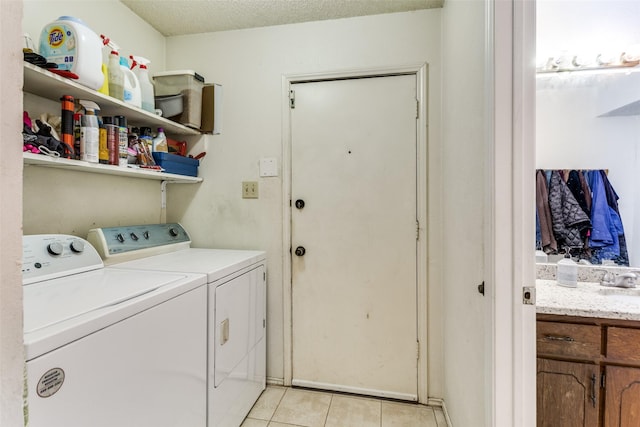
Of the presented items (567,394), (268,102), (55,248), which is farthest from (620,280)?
(55,248)

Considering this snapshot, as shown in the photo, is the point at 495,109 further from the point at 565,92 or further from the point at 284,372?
the point at 284,372

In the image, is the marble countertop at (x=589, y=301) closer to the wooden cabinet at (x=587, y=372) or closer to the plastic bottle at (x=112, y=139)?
the wooden cabinet at (x=587, y=372)

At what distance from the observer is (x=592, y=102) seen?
1.63 meters

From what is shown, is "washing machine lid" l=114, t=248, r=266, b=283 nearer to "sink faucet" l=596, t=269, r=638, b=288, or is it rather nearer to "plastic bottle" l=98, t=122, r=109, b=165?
"plastic bottle" l=98, t=122, r=109, b=165

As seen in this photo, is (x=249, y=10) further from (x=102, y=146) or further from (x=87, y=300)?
(x=87, y=300)

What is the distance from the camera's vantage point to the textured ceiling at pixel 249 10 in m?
1.75

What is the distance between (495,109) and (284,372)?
1.91 m

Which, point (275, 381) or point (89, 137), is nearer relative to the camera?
point (89, 137)

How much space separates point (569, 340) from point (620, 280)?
1.92 ft

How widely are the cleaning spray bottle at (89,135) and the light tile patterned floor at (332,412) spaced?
1.57m

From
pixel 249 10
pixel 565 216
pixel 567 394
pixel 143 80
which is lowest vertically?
pixel 567 394

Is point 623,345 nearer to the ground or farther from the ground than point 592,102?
nearer to the ground

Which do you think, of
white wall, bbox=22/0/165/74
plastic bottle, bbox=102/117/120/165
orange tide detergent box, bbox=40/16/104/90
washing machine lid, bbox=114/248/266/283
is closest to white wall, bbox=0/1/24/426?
washing machine lid, bbox=114/248/266/283

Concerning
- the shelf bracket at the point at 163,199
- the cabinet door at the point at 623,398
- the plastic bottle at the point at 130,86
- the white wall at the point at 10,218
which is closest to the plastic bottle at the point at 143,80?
the plastic bottle at the point at 130,86
